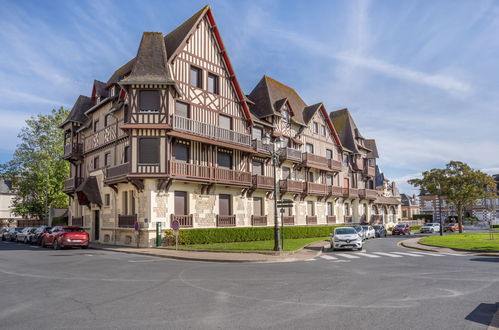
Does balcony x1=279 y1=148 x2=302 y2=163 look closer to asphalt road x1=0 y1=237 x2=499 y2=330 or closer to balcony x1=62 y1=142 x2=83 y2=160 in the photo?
balcony x1=62 y1=142 x2=83 y2=160

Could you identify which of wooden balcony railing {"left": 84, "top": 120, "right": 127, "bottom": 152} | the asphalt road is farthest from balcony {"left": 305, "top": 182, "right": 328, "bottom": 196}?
the asphalt road

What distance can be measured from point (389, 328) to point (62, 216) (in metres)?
42.5

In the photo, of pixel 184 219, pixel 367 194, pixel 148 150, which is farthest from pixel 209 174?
pixel 367 194

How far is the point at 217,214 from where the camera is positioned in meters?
28.6

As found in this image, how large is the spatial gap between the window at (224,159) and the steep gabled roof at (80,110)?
45.9 ft

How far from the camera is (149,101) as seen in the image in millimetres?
25453

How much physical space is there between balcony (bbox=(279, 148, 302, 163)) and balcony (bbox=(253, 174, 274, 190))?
307 centimetres

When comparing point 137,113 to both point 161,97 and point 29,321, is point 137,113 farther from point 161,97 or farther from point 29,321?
point 29,321

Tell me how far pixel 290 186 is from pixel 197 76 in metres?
13.4

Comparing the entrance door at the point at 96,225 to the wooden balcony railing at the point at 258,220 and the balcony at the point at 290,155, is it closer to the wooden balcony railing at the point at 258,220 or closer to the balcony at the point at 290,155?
the wooden balcony railing at the point at 258,220

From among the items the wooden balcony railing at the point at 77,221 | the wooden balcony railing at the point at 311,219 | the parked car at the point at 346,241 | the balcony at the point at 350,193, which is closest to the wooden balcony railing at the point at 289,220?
the wooden balcony railing at the point at 311,219

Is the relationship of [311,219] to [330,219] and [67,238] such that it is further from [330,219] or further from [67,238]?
[67,238]

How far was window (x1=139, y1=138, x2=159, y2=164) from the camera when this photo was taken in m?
24.9

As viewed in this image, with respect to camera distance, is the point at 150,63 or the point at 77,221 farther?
the point at 77,221
